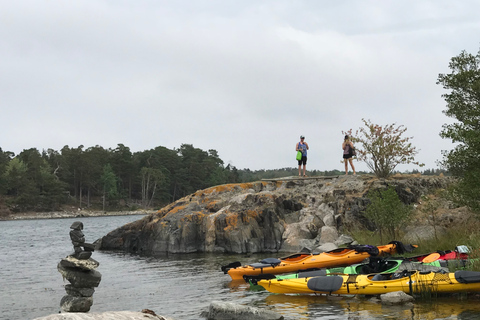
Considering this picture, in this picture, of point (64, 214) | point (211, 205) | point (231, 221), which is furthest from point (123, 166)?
point (231, 221)

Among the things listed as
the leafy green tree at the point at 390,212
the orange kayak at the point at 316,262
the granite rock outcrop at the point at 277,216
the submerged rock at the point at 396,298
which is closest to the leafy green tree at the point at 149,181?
the granite rock outcrop at the point at 277,216

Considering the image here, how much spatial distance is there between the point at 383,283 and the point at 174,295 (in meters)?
6.62

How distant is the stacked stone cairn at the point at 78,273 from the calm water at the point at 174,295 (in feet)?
7.86

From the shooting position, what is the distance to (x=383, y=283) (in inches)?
519

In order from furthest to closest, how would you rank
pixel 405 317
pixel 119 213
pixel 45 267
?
1. pixel 119 213
2. pixel 45 267
3. pixel 405 317

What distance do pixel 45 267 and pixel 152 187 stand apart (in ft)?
289

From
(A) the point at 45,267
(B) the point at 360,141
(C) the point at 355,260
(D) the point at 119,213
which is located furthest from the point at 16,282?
(D) the point at 119,213

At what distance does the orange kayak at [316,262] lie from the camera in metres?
17.8

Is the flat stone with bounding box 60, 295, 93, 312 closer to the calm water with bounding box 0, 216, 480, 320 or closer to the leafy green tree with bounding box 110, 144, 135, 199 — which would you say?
the calm water with bounding box 0, 216, 480, 320

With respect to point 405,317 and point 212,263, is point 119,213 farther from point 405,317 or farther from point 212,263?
point 405,317

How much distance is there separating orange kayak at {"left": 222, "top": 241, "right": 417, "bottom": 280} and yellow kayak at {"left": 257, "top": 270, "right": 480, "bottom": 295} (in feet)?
9.47

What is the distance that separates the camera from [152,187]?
114 meters

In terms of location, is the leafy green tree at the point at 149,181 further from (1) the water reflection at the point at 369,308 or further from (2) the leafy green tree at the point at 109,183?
(1) the water reflection at the point at 369,308

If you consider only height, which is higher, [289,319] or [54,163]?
[54,163]
